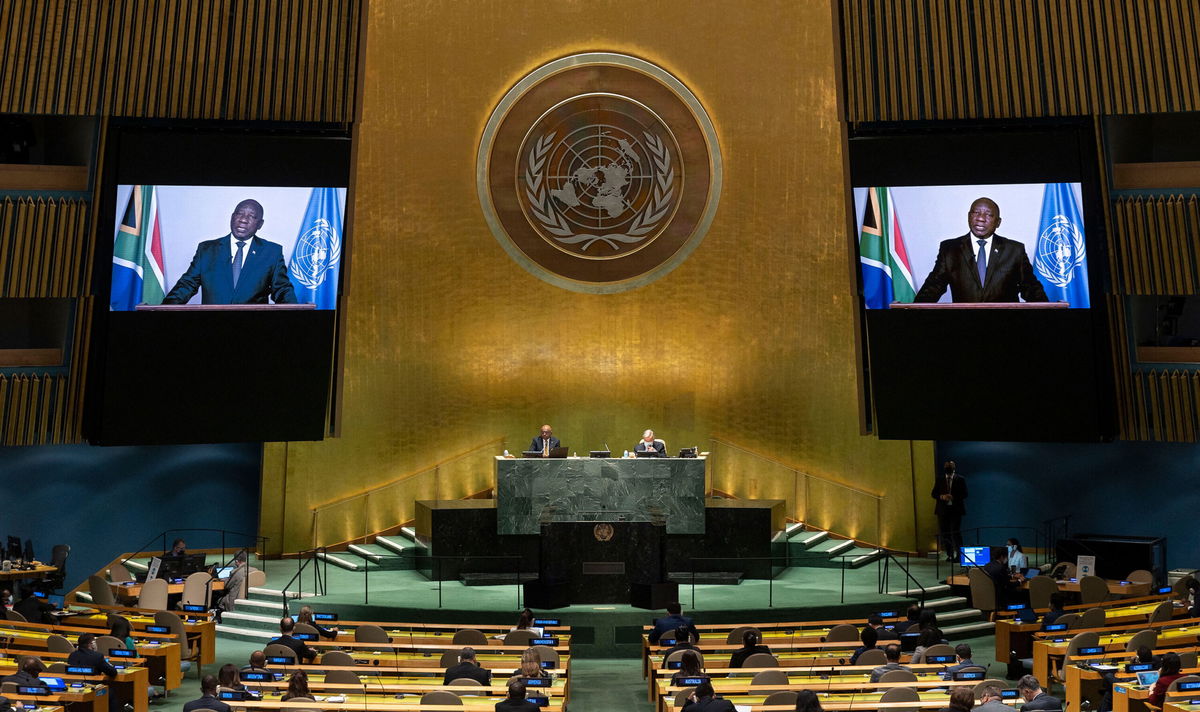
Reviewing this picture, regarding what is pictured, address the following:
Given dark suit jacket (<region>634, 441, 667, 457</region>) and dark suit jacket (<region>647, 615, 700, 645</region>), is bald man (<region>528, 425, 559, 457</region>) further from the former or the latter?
dark suit jacket (<region>647, 615, 700, 645</region>)

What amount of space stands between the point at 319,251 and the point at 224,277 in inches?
46.1

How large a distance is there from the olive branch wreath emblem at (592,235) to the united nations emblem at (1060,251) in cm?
548

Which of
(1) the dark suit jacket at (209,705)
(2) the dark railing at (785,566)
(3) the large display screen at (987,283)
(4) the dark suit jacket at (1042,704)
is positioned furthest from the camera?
(2) the dark railing at (785,566)

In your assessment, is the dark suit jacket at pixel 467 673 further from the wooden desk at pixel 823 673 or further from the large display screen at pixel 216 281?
the large display screen at pixel 216 281

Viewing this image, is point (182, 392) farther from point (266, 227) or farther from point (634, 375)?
point (634, 375)

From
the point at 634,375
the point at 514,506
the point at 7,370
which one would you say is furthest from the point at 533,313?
the point at 7,370

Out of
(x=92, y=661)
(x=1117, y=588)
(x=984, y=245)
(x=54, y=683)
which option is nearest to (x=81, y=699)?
(x=54, y=683)

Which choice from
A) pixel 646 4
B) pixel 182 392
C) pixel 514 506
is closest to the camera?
pixel 182 392

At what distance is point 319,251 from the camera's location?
1600cm

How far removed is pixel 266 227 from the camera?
1579cm

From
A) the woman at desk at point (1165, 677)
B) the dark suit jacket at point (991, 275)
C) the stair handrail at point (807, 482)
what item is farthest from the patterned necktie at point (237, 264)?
the woman at desk at point (1165, 677)

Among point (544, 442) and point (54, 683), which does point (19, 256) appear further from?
point (54, 683)

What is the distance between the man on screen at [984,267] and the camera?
15.6m

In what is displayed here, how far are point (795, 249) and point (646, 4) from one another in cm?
409
